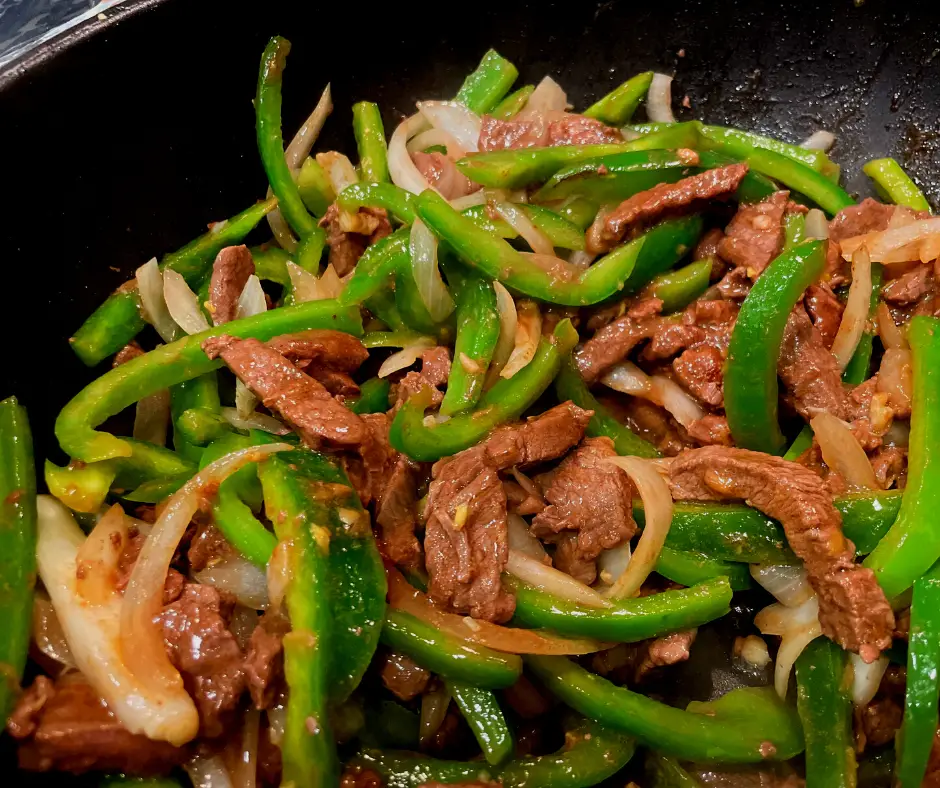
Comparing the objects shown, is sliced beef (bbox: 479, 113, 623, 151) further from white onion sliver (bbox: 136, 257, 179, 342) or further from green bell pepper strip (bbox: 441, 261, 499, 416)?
white onion sliver (bbox: 136, 257, 179, 342)

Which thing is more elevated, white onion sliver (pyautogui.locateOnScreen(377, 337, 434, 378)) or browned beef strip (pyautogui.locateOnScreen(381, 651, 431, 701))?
white onion sliver (pyautogui.locateOnScreen(377, 337, 434, 378))

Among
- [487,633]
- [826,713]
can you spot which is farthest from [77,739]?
[826,713]

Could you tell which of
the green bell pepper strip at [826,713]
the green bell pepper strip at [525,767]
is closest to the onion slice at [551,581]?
the green bell pepper strip at [525,767]

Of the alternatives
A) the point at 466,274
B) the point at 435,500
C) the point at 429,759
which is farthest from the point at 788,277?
the point at 429,759

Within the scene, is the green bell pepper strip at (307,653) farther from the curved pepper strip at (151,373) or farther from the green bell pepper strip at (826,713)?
the green bell pepper strip at (826,713)

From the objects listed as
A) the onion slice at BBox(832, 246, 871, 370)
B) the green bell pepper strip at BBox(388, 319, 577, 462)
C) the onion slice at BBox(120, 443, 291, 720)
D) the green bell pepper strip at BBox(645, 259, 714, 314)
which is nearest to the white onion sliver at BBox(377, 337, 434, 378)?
the green bell pepper strip at BBox(388, 319, 577, 462)
